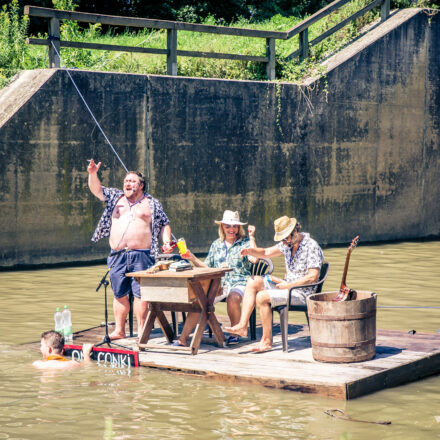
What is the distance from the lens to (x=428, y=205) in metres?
20.5

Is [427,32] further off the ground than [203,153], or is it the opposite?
[427,32]

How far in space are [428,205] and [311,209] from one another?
3.53 metres

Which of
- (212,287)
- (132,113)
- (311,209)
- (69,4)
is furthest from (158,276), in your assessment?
(69,4)

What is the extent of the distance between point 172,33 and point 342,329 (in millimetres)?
9623

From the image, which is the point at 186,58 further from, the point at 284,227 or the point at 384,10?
the point at 284,227

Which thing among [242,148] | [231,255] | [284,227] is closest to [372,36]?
[242,148]

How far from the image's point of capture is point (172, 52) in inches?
642

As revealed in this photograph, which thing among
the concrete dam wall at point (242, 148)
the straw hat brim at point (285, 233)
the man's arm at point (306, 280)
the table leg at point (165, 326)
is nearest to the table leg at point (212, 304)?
the table leg at point (165, 326)

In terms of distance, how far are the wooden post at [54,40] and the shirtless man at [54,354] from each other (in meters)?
7.44

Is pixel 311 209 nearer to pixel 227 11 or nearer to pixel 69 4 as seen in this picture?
pixel 69 4

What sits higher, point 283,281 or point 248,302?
point 283,281

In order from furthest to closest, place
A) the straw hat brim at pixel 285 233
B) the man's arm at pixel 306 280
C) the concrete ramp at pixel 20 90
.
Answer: the concrete ramp at pixel 20 90 → the straw hat brim at pixel 285 233 → the man's arm at pixel 306 280

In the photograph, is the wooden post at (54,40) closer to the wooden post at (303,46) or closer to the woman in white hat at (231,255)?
the wooden post at (303,46)

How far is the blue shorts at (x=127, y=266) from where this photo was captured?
9.04 meters
